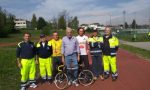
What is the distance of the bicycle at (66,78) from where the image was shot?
10.4 metres

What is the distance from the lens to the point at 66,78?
34.2 ft

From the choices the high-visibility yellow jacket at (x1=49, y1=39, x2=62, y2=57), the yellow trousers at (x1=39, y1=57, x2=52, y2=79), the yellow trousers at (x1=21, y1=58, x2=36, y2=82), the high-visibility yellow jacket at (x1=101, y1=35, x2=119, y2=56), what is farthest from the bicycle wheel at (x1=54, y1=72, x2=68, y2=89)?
the high-visibility yellow jacket at (x1=101, y1=35, x2=119, y2=56)

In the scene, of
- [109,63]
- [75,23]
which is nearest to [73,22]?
[75,23]

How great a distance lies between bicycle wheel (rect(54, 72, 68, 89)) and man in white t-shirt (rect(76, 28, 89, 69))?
3.69 ft

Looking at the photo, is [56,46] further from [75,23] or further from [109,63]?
[75,23]

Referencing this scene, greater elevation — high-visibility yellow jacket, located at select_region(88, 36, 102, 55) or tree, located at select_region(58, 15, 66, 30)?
tree, located at select_region(58, 15, 66, 30)

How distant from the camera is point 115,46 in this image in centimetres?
1162

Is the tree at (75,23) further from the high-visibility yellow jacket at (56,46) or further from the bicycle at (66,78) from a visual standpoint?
the bicycle at (66,78)

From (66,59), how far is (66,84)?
0.81m

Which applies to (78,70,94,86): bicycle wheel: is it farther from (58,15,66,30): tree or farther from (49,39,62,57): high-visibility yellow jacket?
(58,15,66,30): tree

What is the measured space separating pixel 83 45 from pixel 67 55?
96cm

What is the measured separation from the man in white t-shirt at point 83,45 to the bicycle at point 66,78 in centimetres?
45

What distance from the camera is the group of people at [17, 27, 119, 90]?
10.4 meters

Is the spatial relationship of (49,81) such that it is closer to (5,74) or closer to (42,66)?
(42,66)
